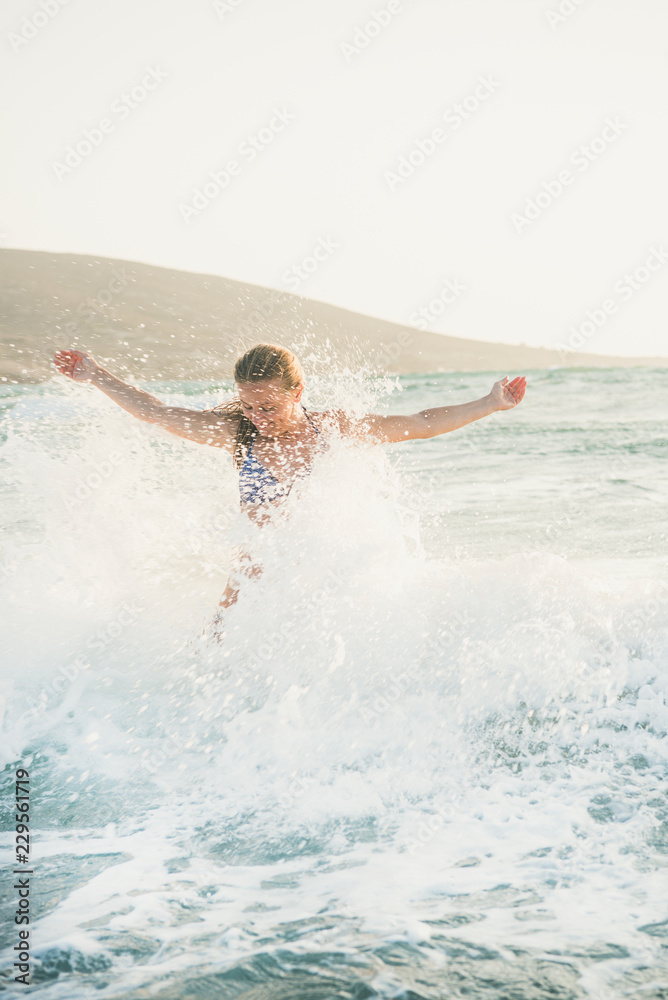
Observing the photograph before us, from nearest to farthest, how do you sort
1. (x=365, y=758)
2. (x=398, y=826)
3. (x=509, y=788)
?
(x=398, y=826) < (x=509, y=788) < (x=365, y=758)

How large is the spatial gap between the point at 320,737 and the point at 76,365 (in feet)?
7.51

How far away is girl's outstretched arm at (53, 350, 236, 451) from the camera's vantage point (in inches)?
144

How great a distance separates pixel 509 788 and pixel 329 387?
8.91 ft

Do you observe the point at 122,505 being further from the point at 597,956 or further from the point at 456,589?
the point at 597,956

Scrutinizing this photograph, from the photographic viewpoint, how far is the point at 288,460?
3885 millimetres

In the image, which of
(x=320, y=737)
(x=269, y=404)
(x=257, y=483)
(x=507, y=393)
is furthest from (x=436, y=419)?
(x=320, y=737)

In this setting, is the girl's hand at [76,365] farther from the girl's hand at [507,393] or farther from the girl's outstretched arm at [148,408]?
the girl's hand at [507,393]

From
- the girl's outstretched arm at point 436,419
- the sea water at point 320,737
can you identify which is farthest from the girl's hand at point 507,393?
the sea water at point 320,737

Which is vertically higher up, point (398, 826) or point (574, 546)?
point (574, 546)

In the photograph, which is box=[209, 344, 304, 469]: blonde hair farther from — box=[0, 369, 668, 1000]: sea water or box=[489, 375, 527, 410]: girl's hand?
box=[489, 375, 527, 410]: girl's hand

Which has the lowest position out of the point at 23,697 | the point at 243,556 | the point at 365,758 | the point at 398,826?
the point at 398,826

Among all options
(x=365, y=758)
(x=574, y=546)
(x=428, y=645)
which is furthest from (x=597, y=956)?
(x=574, y=546)

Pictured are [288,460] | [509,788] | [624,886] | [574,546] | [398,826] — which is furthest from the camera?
[574,546]

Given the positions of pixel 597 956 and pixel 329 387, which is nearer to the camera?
pixel 597 956
